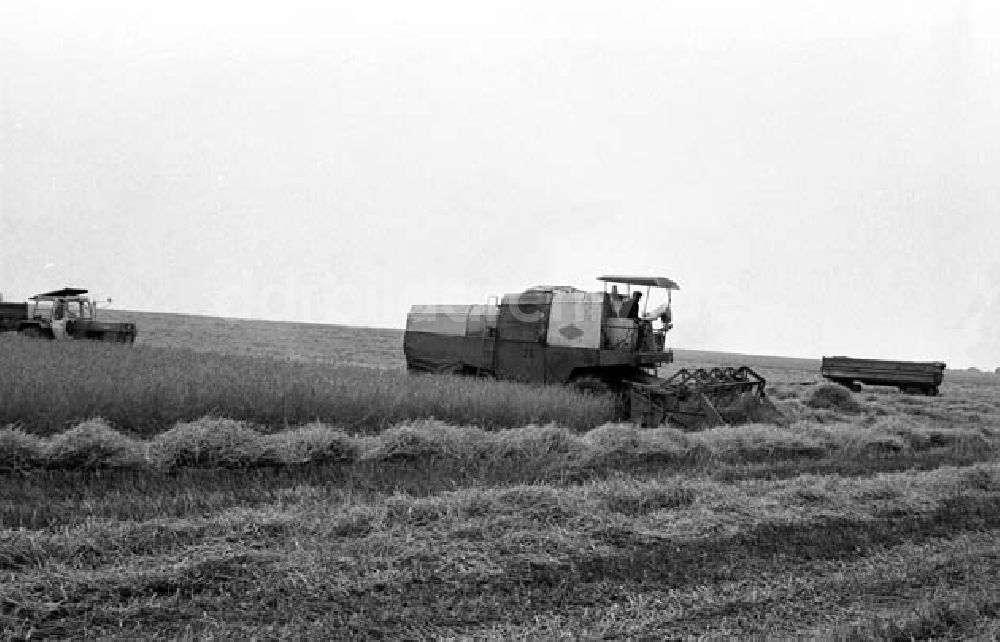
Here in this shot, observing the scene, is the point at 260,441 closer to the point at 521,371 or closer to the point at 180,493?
the point at 180,493

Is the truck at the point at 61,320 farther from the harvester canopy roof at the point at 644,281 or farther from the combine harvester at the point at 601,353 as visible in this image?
the harvester canopy roof at the point at 644,281

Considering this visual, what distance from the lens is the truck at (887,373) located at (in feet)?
82.6

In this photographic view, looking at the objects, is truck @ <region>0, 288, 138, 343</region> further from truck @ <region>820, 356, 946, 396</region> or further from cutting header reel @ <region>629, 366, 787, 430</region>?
truck @ <region>820, 356, 946, 396</region>

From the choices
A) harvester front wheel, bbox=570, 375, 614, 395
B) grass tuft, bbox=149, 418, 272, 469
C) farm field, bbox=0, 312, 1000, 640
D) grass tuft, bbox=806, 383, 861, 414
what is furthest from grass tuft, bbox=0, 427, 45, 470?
grass tuft, bbox=806, 383, 861, 414

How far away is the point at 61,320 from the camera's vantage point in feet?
84.5

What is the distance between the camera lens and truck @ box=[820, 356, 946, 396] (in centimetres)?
2519

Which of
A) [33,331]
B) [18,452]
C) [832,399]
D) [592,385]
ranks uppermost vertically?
[592,385]

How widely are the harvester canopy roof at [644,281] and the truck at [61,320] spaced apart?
18.0 metres

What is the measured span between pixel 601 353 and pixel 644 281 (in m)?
1.68

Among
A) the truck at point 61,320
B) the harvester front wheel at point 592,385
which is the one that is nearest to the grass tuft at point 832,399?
the harvester front wheel at point 592,385

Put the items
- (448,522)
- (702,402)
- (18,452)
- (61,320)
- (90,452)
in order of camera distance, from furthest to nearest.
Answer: (61,320) < (702,402) < (90,452) < (18,452) < (448,522)

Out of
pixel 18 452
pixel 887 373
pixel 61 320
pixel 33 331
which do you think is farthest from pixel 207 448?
pixel 887 373

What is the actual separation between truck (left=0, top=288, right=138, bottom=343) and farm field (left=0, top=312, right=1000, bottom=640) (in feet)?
49.6

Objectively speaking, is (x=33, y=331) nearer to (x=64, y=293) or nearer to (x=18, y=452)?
(x=64, y=293)
